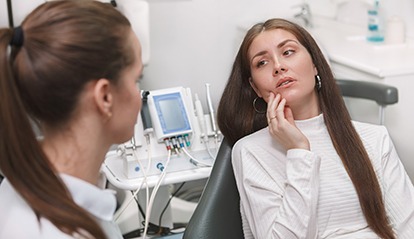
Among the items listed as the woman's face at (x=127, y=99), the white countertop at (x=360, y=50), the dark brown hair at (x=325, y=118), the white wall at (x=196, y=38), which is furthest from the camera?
the white wall at (x=196, y=38)

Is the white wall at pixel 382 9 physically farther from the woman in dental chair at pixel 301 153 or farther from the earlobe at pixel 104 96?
the earlobe at pixel 104 96

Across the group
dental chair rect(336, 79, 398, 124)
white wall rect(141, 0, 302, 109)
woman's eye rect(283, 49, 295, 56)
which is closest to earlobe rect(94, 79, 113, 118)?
woman's eye rect(283, 49, 295, 56)

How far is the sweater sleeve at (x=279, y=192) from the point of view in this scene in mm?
1527

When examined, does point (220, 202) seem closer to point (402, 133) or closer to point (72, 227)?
point (72, 227)

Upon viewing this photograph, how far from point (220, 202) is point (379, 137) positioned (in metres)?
0.54

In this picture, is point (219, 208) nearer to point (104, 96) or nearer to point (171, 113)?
point (171, 113)

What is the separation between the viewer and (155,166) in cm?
204

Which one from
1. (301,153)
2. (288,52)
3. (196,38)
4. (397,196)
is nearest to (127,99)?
(301,153)

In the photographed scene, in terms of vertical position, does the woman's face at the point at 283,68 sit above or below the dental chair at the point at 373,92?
above

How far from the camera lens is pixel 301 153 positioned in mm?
1571

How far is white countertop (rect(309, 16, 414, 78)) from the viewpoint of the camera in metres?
2.40

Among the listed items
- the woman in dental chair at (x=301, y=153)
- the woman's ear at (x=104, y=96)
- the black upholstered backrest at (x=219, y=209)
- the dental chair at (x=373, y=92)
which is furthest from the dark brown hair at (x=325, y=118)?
the woman's ear at (x=104, y=96)

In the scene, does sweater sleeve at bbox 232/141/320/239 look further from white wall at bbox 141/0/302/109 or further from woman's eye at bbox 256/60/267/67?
white wall at bbox 141/0/302/109

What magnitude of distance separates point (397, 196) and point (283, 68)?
51 centimetres
